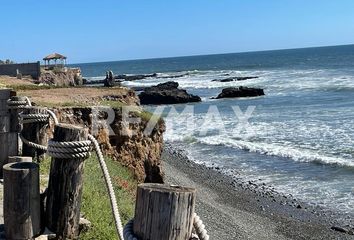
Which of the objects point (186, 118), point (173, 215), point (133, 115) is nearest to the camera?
point (173, 215)

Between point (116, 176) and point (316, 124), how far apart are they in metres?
20.7

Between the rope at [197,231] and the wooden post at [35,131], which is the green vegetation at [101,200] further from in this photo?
the rope at [197,231]

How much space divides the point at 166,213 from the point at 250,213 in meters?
12.8

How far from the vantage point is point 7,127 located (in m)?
6.50

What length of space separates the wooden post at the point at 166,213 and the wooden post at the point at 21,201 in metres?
1.91

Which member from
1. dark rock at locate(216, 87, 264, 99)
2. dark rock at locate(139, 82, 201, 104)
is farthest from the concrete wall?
dark rock at locate(216, 87, 264, 99)

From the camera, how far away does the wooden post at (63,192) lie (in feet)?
14.6

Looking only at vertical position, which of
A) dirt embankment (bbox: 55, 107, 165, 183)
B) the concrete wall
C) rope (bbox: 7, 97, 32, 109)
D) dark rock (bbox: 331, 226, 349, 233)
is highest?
rope (bbox: 7, 97, 32, 109)

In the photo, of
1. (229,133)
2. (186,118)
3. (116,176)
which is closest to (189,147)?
(229,133)

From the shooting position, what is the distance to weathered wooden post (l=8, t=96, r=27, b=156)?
6.41 meters

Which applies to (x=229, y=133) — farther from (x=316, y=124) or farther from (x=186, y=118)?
(x=186, y=118)

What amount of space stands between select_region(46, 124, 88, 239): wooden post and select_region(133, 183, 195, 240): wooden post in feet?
6.12

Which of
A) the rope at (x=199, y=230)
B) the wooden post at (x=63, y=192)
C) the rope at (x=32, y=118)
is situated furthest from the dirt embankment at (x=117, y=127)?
the rope at (x=199, y=230)

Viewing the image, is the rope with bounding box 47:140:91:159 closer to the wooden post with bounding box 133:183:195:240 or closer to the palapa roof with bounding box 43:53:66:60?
the wooden post with bounding box 133:183:195:240
